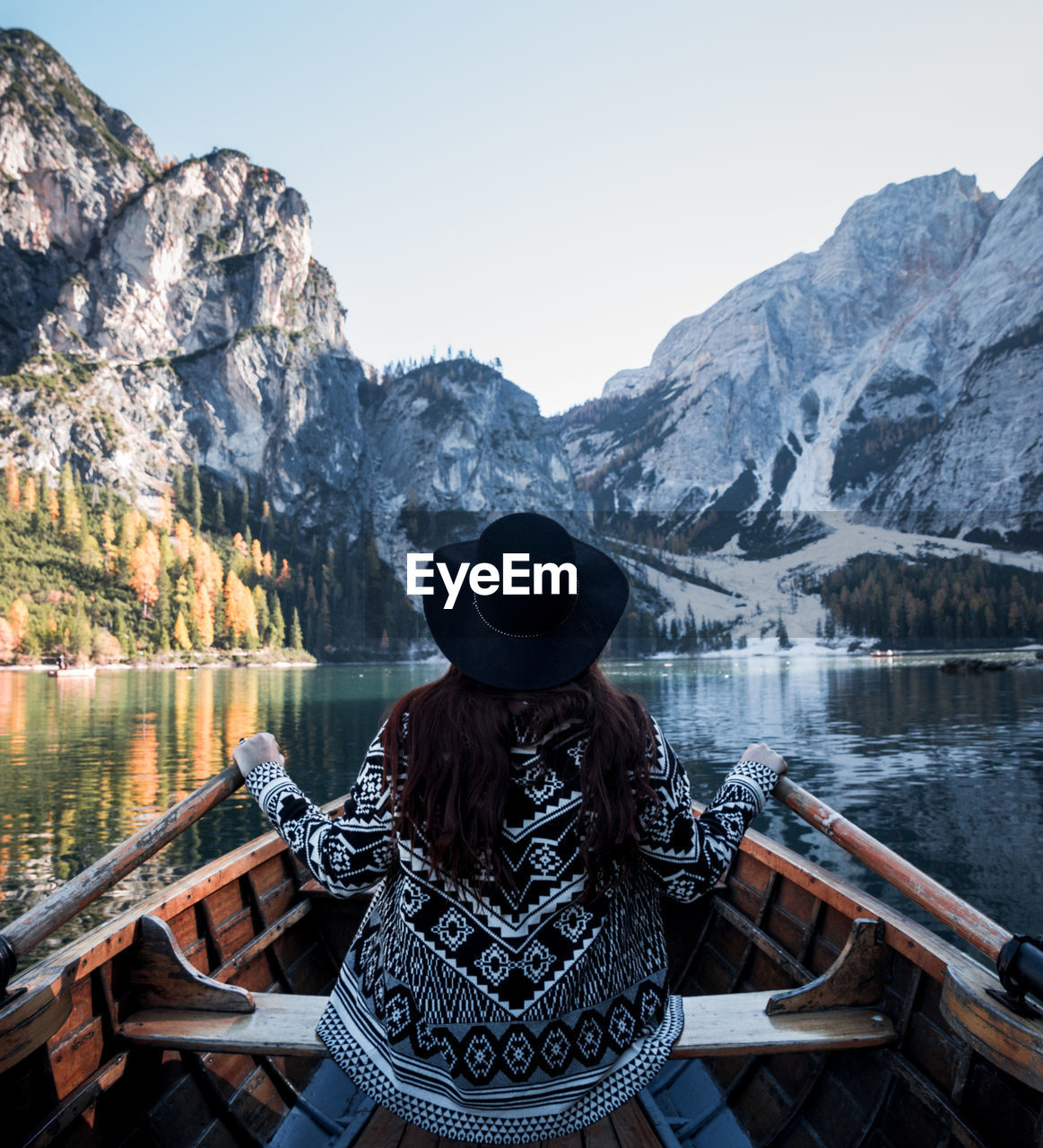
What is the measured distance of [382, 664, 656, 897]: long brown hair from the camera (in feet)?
5.49

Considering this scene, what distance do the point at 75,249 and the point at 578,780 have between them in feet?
437

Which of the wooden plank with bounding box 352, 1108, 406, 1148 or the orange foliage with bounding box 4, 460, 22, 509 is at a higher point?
the orange foliage with bounding box 4, 460, 22, 509

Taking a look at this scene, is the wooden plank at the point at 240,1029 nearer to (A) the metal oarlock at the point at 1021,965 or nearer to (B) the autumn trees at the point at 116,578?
(A) the metal oarlock at the point at 1021,965

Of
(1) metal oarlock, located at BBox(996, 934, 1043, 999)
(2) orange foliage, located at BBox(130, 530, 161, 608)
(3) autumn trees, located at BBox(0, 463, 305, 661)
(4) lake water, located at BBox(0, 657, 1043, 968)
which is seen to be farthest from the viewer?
(2) orange foliage, located at BBox(130, 530, 161, 608)

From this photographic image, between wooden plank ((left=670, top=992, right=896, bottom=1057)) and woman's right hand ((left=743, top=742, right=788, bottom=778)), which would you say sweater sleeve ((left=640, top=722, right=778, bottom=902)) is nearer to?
woman's right hand ((left=743, top=742, right=788, bottom=778))

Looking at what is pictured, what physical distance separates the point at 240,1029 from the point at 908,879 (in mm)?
2614

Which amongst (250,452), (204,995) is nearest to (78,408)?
(250,452)

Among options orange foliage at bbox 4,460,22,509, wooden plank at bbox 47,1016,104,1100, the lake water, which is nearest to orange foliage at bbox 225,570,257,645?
orange foliage at bbox 4,460,22,509

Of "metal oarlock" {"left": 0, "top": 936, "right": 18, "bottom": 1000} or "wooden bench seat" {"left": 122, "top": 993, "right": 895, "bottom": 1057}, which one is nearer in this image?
"metal oarlock" {"left": 0, "top": 936, "right": 18, "bottom": 1000}

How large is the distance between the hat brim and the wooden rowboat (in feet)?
5.48

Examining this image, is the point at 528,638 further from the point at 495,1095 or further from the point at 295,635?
the point at 295,635

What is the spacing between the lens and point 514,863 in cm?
172

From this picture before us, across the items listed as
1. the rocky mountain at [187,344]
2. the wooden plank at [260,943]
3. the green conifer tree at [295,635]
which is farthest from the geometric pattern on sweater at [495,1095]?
the rocky mountain at [187,344]

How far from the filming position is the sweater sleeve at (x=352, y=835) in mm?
1820
